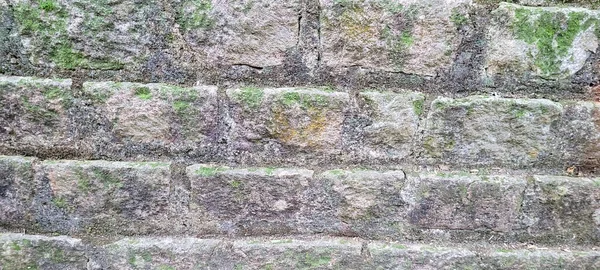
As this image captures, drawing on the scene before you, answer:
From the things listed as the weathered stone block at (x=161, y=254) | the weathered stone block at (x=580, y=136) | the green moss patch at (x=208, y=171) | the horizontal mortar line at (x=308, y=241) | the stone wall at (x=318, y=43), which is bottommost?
the weathered stone block at (x=161, y=254)

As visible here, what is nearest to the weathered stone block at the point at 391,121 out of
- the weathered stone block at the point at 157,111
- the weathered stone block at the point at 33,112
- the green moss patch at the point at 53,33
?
the weathered stone block at the point at 157,111

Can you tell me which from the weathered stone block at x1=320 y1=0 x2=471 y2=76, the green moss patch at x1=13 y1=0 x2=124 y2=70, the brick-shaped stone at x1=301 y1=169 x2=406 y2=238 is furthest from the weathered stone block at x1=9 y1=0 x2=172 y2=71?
the brick-shaped stone at x1=301 y1=169 x2=406 y2=238

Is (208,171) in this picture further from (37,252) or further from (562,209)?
(562,209)

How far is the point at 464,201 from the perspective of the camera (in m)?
1.29

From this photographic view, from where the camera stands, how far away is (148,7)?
4.06ft

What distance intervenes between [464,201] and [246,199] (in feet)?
2.12

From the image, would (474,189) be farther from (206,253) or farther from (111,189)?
(111,189)

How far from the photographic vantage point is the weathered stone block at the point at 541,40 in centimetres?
123

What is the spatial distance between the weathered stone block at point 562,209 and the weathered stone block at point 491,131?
0.08 metres

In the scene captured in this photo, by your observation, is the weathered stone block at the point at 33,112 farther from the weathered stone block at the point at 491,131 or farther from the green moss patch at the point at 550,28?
the green moss patch at the point at 550,28

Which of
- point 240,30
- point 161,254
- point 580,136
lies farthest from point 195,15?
point 580,136

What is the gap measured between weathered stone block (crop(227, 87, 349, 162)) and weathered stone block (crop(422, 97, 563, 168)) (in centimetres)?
28

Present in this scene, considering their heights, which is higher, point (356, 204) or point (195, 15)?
point (195, 15)

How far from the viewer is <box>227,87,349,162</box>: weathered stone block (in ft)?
4.12
